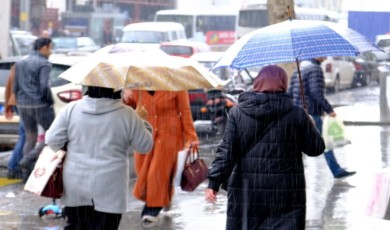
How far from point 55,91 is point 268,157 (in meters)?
7.06

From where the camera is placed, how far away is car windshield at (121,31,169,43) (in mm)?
33250

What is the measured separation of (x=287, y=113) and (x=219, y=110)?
10.4m

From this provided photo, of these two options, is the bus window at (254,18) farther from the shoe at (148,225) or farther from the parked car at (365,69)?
the shoe at (148,225)

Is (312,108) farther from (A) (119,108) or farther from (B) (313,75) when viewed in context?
(A) (119,108)

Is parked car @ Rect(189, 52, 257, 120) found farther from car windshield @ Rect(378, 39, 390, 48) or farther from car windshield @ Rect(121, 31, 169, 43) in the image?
car windshield @ Rect(121, 31, 169, 43)

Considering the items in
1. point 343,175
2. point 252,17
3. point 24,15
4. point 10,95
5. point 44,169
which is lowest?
point 24,15

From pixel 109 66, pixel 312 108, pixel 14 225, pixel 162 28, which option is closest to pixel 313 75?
pixel 312 108

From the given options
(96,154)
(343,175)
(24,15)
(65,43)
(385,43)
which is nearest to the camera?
(96,154)

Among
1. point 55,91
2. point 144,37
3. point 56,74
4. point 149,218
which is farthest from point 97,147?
point 144,37

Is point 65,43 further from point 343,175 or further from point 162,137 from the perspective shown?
point 162,137

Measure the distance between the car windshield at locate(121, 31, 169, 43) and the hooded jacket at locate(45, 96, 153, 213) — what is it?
2638cm

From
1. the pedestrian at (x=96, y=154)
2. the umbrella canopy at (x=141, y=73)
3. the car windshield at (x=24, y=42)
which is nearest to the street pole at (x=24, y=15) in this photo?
the car windshield at (x=24, y=42)

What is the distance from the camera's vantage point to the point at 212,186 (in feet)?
19.9

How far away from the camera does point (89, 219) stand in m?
6.68
